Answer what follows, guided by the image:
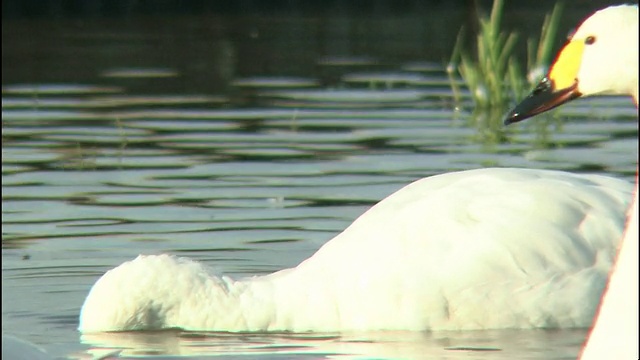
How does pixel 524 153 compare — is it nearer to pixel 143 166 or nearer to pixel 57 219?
pixel 143 166

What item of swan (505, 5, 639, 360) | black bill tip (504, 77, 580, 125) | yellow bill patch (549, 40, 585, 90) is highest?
black bill tip (504, 77, 580, 125)

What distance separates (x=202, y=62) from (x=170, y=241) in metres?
9.88

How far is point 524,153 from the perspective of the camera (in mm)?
11281

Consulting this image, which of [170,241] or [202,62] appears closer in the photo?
[170,241]

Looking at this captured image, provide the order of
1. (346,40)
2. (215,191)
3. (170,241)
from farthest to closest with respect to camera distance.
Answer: (346,40)
(215,191)
(170,241)

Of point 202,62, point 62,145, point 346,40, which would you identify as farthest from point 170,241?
point 346,40

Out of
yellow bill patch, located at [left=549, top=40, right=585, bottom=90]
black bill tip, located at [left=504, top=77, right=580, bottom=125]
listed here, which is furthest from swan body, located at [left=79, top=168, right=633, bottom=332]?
yellow bill patch, located at [left=549, top=40, right=585, bottom=90]

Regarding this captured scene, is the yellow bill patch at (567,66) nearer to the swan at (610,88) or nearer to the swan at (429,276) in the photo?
the swan at (610,88)

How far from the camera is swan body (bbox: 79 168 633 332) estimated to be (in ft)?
22.4

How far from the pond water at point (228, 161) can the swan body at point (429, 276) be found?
0.10m

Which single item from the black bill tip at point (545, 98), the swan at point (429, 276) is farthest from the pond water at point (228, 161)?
the black bill tip at point (545, 98)

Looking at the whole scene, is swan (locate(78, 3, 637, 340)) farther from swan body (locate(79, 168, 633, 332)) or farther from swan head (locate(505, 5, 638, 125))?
swan head (locate(505, 5, 638, 125))

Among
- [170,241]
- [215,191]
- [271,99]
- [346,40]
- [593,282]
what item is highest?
[346,40]

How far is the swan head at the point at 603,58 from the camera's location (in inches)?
181
